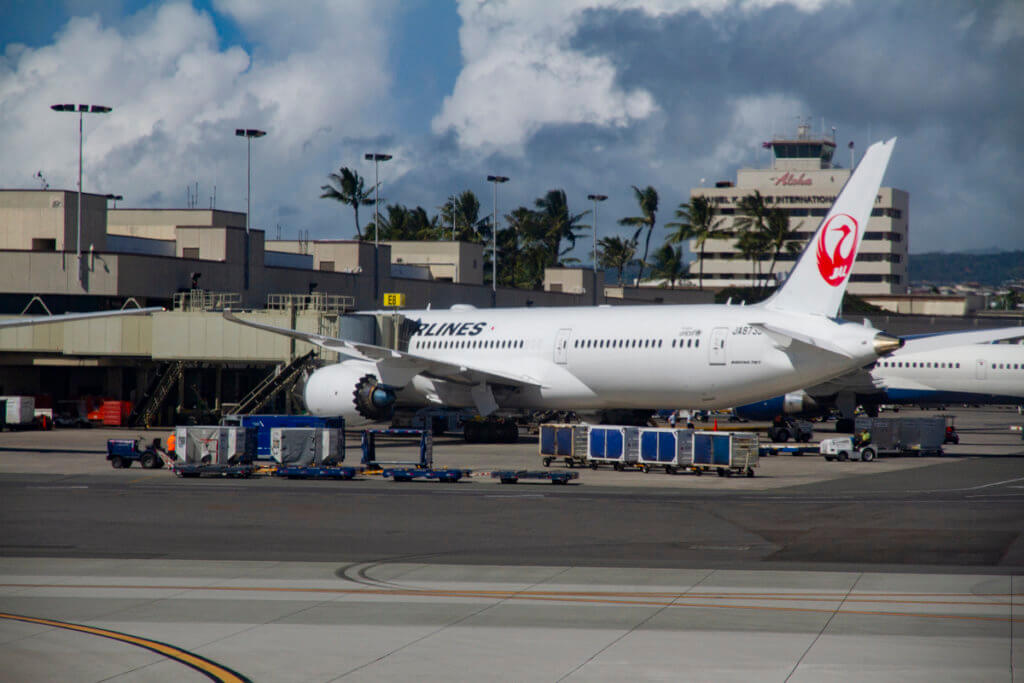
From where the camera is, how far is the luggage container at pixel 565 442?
40.6m

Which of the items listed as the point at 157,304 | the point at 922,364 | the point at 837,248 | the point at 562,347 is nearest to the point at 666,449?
the point at 837,248

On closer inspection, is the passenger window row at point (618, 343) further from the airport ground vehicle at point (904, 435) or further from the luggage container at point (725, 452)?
the airport ground vehicle at point (904, 435)

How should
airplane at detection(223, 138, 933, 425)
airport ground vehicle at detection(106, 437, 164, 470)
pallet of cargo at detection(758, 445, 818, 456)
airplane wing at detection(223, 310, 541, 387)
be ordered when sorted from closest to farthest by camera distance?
airport ground vehicle at detection(106, 437, 164, 470)
airplane at detection(223, 138, 933, 425)
pallet of cargo at detection(758, 445, 818, 456)
airplane wing at detection(223, 310, 541, 387)

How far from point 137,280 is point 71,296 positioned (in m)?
3.33

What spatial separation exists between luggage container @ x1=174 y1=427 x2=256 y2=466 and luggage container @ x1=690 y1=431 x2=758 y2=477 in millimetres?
14419

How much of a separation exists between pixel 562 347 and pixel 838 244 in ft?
39.5

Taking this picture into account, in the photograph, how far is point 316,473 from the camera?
120 ft

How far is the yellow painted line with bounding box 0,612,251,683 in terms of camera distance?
12.6 metres

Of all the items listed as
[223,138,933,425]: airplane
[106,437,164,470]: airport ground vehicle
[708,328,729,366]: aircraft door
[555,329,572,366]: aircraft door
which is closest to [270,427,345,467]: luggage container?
[106,437,164,470]: airport ground vehicle

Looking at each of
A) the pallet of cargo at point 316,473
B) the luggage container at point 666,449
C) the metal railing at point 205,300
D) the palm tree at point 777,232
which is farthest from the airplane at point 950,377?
the palm tree at point 777,232

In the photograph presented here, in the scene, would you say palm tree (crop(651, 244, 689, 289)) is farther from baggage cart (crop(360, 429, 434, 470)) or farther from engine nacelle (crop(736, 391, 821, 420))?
baggage cart (crop(360, 429, 434, 470))

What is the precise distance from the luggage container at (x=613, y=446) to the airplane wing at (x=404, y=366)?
29.0ft

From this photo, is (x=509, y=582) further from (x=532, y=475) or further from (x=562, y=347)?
(x=562, y=347)

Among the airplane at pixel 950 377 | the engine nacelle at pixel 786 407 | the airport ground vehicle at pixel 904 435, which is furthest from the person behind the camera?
the airplane at pixel 950 377
